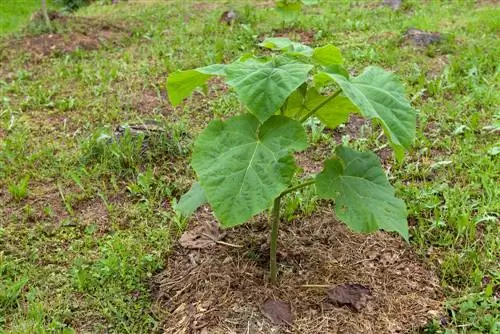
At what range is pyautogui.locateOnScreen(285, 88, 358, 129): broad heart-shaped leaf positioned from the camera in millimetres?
2250

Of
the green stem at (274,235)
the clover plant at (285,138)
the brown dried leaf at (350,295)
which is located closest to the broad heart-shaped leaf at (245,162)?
the clover plant at (285,138)

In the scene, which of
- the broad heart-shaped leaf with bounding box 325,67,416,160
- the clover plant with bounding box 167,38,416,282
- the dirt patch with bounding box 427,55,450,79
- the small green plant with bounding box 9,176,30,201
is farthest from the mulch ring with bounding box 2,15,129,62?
the broad heart-shaped leaf with bounding box 325,67,416,160

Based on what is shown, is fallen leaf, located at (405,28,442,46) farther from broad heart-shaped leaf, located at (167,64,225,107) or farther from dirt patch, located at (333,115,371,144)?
broad heart-shaped leaf, located at (167,64,225,107)

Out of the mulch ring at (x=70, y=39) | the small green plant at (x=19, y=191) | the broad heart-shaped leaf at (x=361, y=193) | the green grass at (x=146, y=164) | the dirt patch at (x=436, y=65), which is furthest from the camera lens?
the mulch ring at (x=70, y=39)

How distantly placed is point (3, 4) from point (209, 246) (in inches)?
337

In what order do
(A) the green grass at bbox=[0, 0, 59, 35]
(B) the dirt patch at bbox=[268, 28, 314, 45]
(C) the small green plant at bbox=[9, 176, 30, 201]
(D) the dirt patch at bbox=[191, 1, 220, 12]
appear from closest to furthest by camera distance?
(C) the small green plant at bbox=[9, 176, 30, 201] → (B) the dirt patch at bbox=[268, 28, 314, 45] → (D) the dirt patch at bbox=[191, 1, 220, 12] → (A) the green grass at bbox=[0, 0, 59, 35]

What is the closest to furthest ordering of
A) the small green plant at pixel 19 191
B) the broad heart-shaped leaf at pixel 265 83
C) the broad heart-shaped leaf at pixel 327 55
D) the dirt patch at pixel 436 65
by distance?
the broad heart-shaped leaf at pixel 265 83
the broad heart-shaped leaf at pixel 327 55
the small green plant at pixel 19 191
the dirt patch at pixel 436 65

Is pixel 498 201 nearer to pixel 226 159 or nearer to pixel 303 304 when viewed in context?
pixel 303 304

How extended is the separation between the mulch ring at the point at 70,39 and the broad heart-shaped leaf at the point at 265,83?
431cm

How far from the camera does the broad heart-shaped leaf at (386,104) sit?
1869mm

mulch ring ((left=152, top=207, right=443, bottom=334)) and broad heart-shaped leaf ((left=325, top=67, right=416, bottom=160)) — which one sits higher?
broad heart-shaped leaf ((left=325, top=67, right=416, bottom=160))

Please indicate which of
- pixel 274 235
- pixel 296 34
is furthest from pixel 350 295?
pixel 296 34

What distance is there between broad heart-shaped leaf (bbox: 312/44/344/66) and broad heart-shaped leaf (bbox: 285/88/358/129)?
12 centimetres

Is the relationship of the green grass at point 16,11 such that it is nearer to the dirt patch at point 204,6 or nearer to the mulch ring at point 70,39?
the mulch ring at point 70,39
